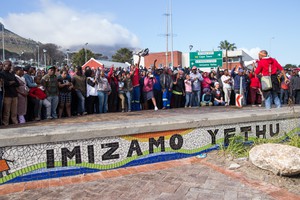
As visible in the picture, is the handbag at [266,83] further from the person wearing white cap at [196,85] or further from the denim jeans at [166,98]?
the person wearing white cap at [196,85]

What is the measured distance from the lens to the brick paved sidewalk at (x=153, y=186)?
3.20 metres

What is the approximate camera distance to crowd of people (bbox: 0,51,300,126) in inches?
272

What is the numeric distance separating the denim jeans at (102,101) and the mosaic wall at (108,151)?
16.5 ft

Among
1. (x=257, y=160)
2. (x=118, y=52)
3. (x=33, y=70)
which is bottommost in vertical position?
(x=257, y=160)

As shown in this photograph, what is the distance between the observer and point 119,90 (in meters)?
9.55

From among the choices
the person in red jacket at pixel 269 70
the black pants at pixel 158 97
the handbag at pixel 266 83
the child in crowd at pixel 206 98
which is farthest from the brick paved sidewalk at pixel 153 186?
the child in crowd at pixel 206 98

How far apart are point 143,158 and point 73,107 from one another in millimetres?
5312

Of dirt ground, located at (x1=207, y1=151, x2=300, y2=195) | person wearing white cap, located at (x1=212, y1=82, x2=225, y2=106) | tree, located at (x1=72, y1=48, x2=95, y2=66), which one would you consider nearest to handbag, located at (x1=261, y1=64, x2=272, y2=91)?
dirt ground, located at (x1=207, y1=151, x2=300, y2=195)

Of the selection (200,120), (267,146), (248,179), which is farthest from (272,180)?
(200,120)

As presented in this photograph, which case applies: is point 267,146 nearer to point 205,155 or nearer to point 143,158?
point 205,155

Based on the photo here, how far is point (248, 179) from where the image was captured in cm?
367

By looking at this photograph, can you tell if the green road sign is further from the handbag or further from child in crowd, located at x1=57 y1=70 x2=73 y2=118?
the handbag

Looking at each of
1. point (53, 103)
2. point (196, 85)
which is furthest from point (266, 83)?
point (53, 103)

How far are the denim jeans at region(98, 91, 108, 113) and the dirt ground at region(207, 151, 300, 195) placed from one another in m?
5.30
